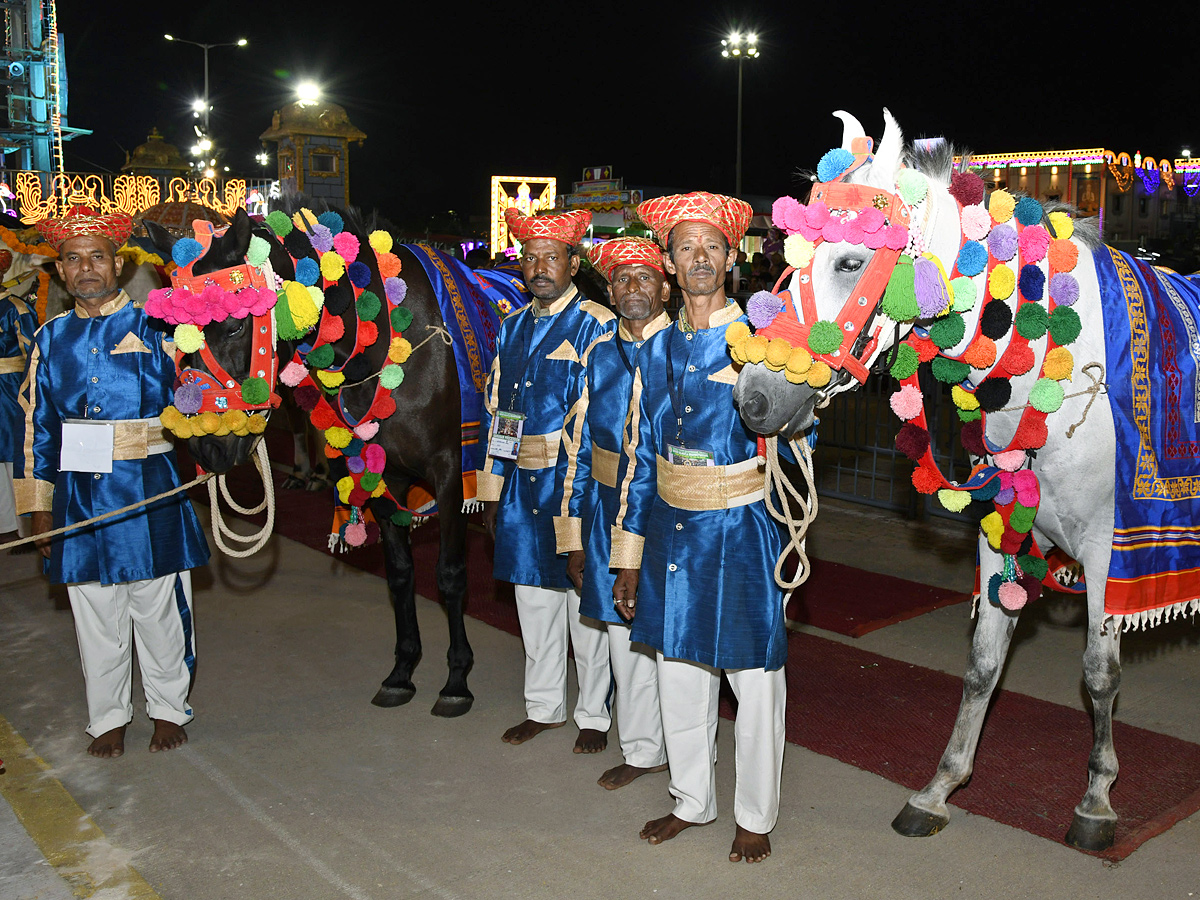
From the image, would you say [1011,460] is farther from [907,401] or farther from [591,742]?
[591,742]

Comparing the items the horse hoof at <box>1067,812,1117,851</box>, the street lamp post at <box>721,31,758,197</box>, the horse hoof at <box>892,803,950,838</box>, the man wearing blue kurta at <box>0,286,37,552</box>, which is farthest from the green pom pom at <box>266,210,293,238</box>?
the street lamp post at <box>721,31,758,197</box>

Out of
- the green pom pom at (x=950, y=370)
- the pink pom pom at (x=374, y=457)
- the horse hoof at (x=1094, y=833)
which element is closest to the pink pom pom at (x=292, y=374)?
the pink pom pom at (x=374, y=457)

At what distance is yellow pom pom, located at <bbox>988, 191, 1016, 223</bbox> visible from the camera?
2885 millimetres

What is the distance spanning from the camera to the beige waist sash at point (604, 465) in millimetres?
3777

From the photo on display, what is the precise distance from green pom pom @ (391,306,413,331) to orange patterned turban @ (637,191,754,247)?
5.03ft

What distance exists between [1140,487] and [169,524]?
3679 millimetres

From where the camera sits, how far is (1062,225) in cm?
302

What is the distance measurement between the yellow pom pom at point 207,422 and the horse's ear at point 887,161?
2.42 m

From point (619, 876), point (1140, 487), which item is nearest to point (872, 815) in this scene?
point (619, 876)

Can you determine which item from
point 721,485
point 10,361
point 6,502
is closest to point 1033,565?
point 721,485

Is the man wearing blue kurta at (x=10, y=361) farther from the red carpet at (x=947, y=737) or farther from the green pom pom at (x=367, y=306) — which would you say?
the green pom pom at (x=367, y=306)

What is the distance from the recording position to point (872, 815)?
3.53 m

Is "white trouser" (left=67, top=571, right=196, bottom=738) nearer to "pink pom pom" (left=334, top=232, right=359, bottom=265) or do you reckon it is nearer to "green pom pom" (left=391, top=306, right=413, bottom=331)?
"green pom pom" (left=391, top=306, right=413, bottom=331)

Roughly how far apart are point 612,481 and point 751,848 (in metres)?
1.37
